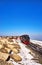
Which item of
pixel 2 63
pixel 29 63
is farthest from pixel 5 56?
pixel 29 63

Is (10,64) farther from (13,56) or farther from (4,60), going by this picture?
(13,56)

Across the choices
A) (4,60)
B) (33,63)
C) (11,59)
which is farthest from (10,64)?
(33,63)

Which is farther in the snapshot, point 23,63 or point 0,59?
point 23,63

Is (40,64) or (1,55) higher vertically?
(1,55)

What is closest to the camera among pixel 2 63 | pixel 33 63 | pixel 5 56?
pixel 2 63

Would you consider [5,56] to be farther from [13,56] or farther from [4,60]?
[13,56]

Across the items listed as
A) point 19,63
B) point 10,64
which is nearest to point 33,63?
point 19,63

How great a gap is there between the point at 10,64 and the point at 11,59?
2.08 meters

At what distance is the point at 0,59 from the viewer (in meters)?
17.0

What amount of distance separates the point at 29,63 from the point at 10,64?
2.88m

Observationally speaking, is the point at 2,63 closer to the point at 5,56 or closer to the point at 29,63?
the point at 5,56

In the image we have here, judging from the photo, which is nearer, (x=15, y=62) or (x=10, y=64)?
(x=10, y=64)

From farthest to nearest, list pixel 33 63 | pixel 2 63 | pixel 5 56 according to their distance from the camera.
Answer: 1. pixel 33 63
2. pixel 5 56
3. pixel 2 63

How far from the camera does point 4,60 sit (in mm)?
17016
